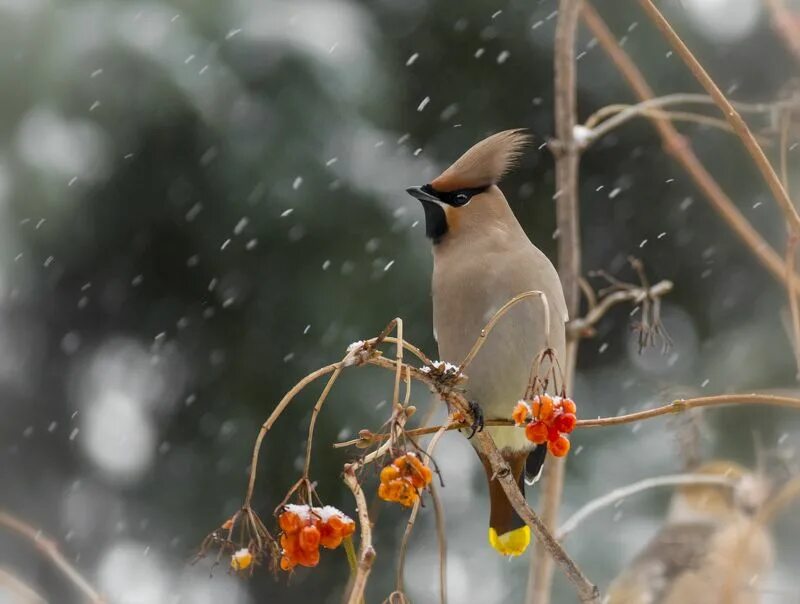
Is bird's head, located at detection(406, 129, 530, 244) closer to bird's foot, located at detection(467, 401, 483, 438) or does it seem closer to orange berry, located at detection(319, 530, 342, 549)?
bird's foot, located at detection(467, 401, 483, 438)

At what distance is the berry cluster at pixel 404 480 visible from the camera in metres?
1.08

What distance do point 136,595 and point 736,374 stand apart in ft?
7.22

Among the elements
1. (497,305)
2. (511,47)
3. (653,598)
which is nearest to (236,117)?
(511,47)

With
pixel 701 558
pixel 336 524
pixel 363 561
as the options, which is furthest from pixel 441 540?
pixel 701 558

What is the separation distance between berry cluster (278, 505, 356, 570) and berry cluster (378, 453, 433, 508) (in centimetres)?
8

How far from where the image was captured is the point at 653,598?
180 cm

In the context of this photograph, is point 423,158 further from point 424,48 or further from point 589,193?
point 589,193

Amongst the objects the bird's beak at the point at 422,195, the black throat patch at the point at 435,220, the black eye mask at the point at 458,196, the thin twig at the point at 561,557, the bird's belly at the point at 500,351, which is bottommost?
the bird's belly at the point at 500,351

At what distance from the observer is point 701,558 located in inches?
71.1

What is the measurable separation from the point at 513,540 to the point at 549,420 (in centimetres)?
84

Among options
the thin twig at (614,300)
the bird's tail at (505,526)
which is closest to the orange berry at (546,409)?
the thin twig at (614,300)

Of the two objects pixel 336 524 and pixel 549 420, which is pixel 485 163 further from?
pixel 336 524

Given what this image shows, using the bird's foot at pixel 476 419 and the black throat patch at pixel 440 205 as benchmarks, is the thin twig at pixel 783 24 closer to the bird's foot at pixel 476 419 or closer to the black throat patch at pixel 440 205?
the black throat patch at pixel 440 205

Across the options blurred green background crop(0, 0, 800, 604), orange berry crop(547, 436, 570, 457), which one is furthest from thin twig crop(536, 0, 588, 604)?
blurred green background crop(0, 0, 800, 604)
